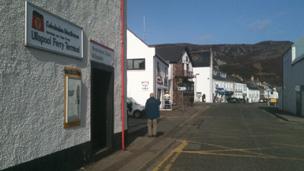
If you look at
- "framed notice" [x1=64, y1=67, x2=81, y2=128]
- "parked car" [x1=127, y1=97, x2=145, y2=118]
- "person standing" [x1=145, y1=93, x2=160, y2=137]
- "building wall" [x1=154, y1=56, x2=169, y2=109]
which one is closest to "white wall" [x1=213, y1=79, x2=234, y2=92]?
"building wall" [x1=154, y1=56, x2=169, y2=109]

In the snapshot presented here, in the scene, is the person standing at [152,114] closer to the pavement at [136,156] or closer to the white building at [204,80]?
the pavement at [136,156]

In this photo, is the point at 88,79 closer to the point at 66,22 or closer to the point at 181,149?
the point at 66,22

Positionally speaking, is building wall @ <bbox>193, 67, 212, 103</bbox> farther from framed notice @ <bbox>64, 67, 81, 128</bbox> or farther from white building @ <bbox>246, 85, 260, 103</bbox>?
framed notice @ <bbox>64, 67, 81, 128</bbox>

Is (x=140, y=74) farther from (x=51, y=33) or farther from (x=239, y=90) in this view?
(x=239, y=90)

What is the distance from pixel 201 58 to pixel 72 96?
89683mm

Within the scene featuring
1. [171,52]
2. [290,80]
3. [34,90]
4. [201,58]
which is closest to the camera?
[34,90]

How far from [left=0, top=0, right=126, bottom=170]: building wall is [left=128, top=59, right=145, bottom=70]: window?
105ft

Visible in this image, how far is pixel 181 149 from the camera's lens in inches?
555

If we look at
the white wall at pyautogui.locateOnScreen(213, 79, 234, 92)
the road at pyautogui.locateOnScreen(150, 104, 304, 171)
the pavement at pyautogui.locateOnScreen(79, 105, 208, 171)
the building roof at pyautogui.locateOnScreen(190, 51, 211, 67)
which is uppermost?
the building roof at pyautogui.locateOnScreen(190, 51, 211, 67)

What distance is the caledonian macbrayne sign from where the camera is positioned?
7.21 metres

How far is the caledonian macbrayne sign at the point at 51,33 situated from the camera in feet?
23.6

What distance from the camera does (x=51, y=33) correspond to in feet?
26.6

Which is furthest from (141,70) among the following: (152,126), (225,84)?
(225,84)

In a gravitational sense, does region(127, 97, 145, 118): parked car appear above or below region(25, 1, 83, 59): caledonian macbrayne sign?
below
